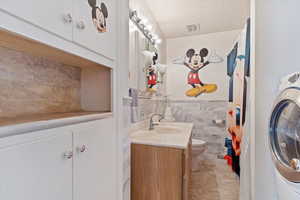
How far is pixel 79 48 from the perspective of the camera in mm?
721

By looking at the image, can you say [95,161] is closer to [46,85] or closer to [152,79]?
[46,85]

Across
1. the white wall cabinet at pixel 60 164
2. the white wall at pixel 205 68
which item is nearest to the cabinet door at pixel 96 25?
the white wall cabinet at pixel 60 164

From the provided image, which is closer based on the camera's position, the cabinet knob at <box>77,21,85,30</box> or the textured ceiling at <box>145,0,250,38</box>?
the cabinet knob at <box>77,21,85,30</box>

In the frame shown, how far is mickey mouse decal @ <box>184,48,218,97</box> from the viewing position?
128 inches

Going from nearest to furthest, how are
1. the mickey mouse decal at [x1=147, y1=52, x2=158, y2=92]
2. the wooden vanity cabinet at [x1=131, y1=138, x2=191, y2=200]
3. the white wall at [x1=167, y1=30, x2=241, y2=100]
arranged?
the wooden vanity cabinet at [x1=131, y1=138, x2=191, y2=200] → the mickey mouse decal at [x1=147, y1=52, x2=158, y2=92] → the white wall at [x1=167, y1=30, x2=241, y2=100]

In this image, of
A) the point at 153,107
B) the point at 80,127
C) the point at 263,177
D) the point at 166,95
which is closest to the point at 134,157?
the point at 80,127

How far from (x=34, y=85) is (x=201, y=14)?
2.63m

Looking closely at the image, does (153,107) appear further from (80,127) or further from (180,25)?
(80,127)

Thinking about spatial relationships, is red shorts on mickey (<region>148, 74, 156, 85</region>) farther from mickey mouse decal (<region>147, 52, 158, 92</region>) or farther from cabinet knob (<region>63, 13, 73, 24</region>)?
cabinet knob (<region>63, 13, 73, 24</region>)

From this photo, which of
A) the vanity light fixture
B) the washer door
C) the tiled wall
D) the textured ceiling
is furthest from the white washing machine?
the textured ceiling

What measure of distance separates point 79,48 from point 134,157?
3.55 ft

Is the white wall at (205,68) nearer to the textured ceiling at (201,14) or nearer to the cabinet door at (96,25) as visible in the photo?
the textured ceiling at (201,14)

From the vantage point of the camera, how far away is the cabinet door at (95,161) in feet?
2.38

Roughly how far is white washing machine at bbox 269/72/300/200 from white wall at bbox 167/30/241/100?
238 cm
